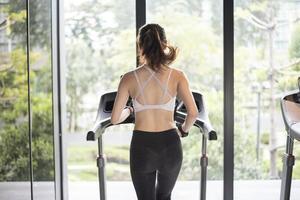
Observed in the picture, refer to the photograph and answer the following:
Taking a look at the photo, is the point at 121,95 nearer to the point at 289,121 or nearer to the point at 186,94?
the point at 186,94

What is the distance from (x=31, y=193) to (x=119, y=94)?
3.46ft

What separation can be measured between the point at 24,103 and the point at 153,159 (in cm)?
95

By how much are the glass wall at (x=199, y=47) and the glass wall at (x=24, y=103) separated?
3.65 ft

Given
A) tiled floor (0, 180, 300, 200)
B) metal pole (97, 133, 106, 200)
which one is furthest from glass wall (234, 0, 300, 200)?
metal pole (97, 133, 106, 200)

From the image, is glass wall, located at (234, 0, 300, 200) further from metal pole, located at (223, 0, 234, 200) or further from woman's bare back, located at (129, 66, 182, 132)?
woman's bare back, located at (129, 66, 182, 132)

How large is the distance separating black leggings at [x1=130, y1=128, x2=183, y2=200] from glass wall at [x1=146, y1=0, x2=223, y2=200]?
155cm

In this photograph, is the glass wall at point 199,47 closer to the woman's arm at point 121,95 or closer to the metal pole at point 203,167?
the metal pole at point 203,167

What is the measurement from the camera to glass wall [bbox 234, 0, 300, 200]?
14.4 ft

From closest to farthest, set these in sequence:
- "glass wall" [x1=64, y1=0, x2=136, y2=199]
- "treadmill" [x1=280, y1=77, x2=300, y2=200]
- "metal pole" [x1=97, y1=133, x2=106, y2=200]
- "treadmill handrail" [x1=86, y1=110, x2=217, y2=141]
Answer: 1. "treadmill handrail" [x1=86, y1=110, x2=217, y2=141]
2. "metal pole" [x1=97, y1=133, x2=106, y2=200]
3. "treadmill" [x1=280, y1=77, x2=300, y2=200]
4. "glass wall" [x1=64, y1=0, x2=136, y2=199]

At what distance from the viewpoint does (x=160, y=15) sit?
439 centimetres

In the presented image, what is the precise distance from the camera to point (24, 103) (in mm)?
3129

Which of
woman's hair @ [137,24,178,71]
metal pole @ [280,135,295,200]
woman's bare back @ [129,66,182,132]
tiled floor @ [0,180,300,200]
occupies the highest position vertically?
woman's hair @ [137,24,178,71]

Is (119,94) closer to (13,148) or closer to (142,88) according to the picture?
(142,88)

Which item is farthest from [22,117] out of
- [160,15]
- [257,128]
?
[257,128]
